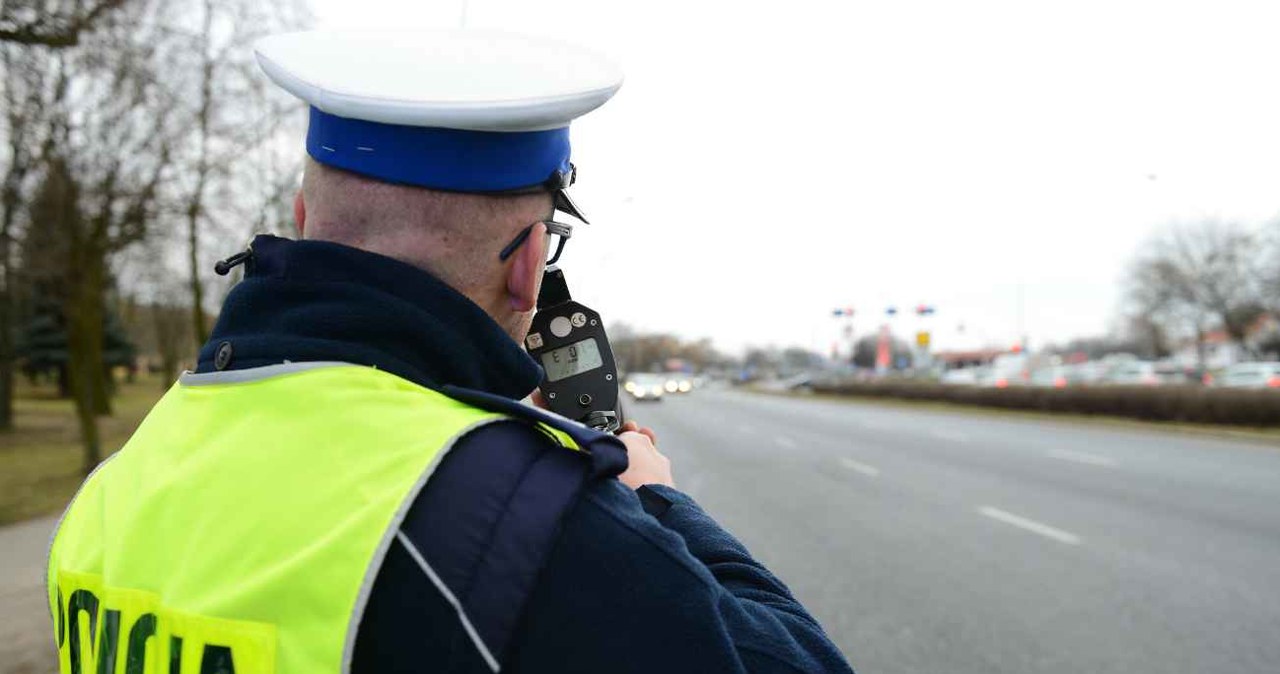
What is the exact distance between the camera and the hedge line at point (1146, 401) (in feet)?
76.5

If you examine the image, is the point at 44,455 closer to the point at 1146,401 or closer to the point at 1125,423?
the point at 1125,423

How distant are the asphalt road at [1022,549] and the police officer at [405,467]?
15.2 feet

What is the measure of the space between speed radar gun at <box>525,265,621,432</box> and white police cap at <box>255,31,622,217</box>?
0.43 m

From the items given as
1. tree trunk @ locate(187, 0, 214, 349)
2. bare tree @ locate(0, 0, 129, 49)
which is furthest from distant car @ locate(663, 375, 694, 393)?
bare tree @ locate(0, 0, 129, 49)

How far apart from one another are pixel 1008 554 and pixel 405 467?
327 inches

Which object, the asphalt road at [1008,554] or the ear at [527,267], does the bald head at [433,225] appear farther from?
the asphalt road at [1008,554]

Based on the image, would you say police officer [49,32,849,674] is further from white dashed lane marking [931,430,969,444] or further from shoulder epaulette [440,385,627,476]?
white dashed lane marking [931,430,969,444]

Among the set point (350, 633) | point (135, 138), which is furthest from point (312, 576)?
point (135, 138)

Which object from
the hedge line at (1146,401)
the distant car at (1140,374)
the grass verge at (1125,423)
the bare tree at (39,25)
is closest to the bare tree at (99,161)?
the bare tree at (39,25)

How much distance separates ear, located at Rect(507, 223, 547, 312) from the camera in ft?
4.29

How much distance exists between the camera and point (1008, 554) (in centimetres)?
838

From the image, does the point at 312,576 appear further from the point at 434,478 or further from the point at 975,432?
the point at 975,432

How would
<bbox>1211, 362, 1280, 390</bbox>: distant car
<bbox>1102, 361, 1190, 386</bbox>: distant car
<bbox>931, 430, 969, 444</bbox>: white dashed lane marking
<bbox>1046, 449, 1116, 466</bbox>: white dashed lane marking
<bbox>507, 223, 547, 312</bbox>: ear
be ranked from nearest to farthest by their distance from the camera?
<bbox>507, 223, 547, 312</bbox>: ear < <bbox>1046, 449, 1116, 466</bbox>: white dashed lane marking < <bbox>931, 430, 969, 444</bbox>: white dashed lane marking < <bbox>1211, 362, 1280, 390</bbox>: distant car < <bbox>1102, 361, 1190, 386</bbox>: distant car

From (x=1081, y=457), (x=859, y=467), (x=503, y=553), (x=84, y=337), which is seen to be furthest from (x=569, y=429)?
(x=84, y=337)
